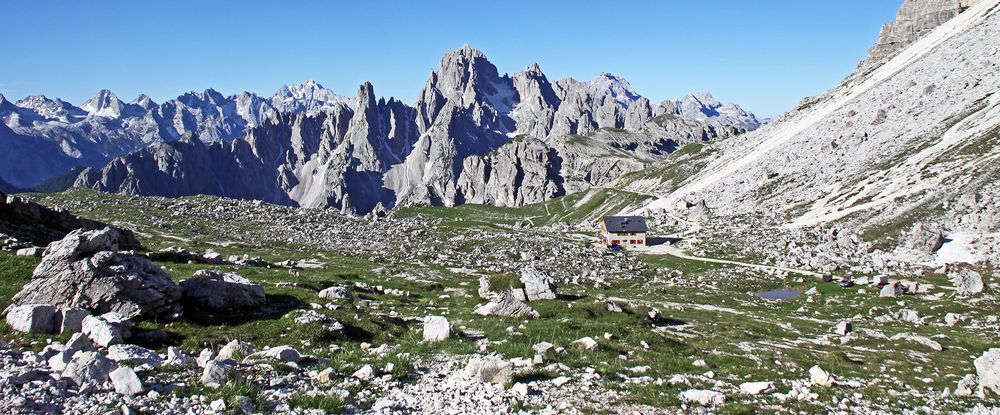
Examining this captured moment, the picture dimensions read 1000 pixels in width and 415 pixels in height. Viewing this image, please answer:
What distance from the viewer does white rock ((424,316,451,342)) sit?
67.2 ft

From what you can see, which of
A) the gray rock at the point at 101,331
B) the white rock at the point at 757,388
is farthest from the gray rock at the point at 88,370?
the white rock at the point at 757,388

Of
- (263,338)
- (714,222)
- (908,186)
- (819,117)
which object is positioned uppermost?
(819,117)

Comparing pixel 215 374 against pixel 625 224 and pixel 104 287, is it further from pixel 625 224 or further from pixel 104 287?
pixel 625 224

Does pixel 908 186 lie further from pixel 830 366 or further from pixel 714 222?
pixel 830 366

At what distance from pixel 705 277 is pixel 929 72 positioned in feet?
422

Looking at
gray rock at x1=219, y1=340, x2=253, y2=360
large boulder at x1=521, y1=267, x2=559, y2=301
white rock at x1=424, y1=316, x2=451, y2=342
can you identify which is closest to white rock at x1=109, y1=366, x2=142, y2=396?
gray rock at x1=219, y1=340, x2=253, y2=360

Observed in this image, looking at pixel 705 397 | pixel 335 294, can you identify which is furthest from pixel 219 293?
pixel 705 397

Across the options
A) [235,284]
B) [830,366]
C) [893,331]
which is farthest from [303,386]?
[893,331]

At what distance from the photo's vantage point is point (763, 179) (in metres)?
142

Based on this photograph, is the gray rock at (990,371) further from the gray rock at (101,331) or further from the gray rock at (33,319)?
the gray rock at (33,319)

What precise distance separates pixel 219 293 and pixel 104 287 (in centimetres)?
426

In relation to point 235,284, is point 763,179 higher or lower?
higher

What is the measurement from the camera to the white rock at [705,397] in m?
14.1

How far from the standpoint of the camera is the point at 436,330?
20812mm
